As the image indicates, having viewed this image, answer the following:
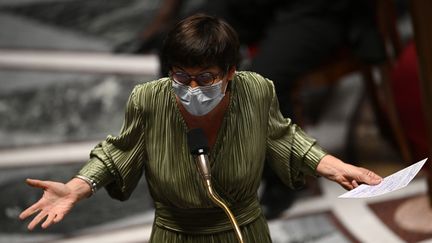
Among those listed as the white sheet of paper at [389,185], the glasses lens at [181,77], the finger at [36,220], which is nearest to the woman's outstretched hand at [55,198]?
the finger at [36,220]

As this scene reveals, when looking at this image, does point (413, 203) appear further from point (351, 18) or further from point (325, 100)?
point (325, 100)

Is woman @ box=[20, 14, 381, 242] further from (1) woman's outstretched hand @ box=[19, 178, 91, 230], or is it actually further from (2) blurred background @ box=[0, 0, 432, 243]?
(2) blurred background @ box=[0, 0, 432, 243]

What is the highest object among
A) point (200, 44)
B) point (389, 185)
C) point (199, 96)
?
point (200, 44)

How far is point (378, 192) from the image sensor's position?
1.82 meters

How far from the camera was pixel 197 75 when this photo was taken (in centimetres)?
→ 189

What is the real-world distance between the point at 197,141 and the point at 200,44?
→ 20 centimetres

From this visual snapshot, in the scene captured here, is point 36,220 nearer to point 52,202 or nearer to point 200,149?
point 52,202

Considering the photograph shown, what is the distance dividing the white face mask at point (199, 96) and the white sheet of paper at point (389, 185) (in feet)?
1.09

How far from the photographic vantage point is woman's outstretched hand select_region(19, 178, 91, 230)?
74.0 inches

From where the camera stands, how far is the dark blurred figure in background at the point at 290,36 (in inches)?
144

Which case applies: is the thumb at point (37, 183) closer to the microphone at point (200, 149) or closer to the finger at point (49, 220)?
the finger at point (49, 220)

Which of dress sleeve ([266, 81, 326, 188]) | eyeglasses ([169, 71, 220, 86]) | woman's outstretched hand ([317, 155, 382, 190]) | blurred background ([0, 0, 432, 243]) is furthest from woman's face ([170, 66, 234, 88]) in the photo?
blurred background ([0, 0, 432, 243])

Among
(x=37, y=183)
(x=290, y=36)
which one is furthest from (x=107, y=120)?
(x=37, y=183)

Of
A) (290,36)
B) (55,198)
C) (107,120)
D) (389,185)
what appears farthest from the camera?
(107,120)
